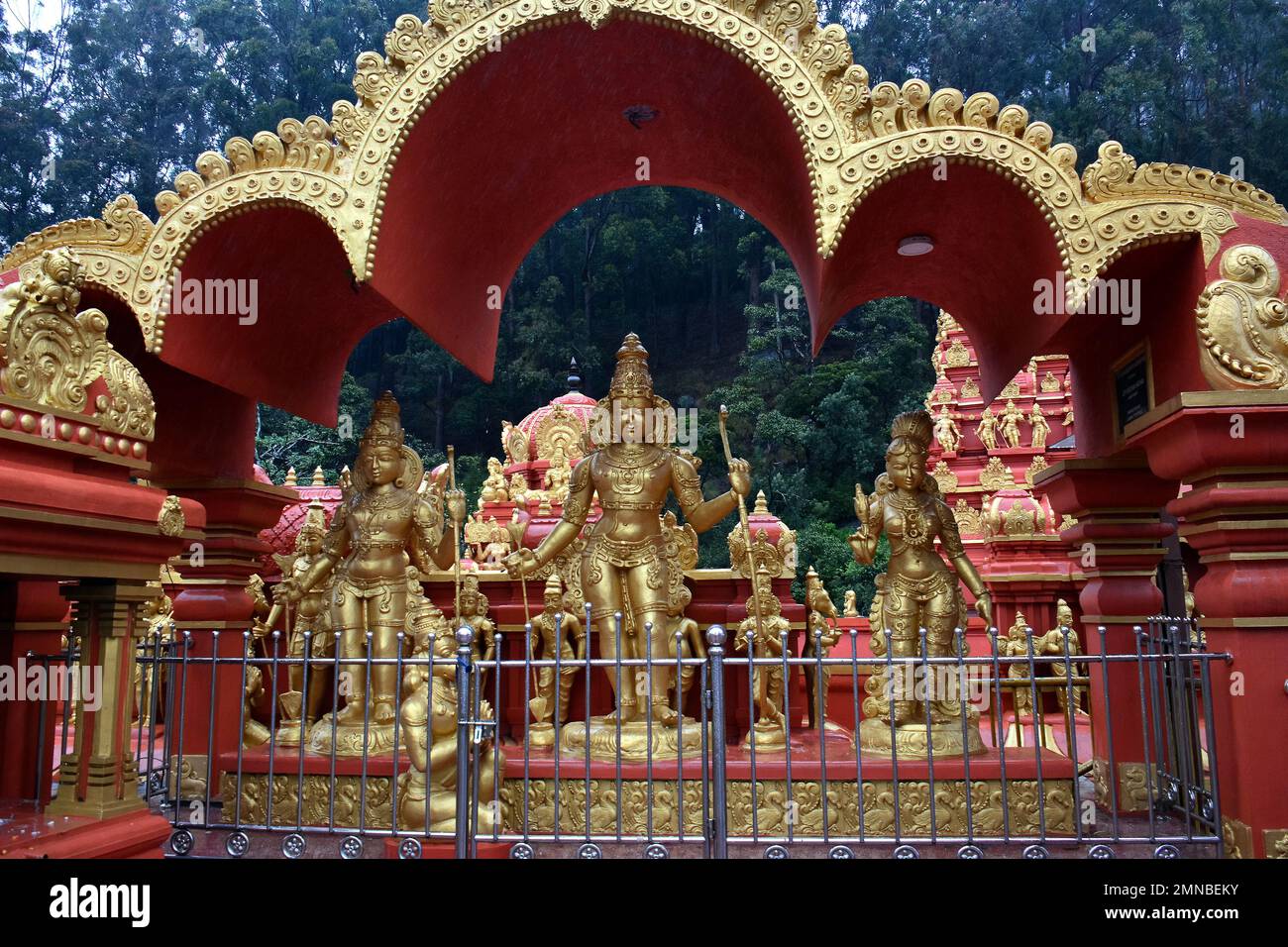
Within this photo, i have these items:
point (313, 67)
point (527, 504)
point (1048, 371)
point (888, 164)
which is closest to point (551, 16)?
point (888, 164)

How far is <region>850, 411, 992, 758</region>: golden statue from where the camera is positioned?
19.8 ft

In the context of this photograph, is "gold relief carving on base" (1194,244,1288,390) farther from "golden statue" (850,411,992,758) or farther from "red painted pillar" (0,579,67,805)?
"red painted pillar" (0,579,67,805)

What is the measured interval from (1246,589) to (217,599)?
21.4 ft

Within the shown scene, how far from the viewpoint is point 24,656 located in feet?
17.6

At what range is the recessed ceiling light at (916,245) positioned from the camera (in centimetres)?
637

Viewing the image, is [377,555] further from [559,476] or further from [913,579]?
[559,476]

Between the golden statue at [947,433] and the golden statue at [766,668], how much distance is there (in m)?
12.4

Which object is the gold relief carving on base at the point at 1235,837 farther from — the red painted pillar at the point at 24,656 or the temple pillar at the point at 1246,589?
the red painted pillar at the point at 24,656

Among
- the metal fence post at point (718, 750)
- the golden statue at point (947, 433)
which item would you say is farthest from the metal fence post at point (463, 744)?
the golden statue at point (947, 433)

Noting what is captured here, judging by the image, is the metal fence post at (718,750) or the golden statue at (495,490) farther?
the golden statue at (495,490)

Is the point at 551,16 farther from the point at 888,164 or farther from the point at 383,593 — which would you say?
the point at 383,593

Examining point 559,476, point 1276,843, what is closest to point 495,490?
point 559,476

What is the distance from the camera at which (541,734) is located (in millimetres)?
6891

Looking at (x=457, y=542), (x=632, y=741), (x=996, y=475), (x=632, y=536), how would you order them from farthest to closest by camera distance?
(x=996, y=475) < (x=632, y=536) < (x=457, y=542) < (x=632, y=741)
